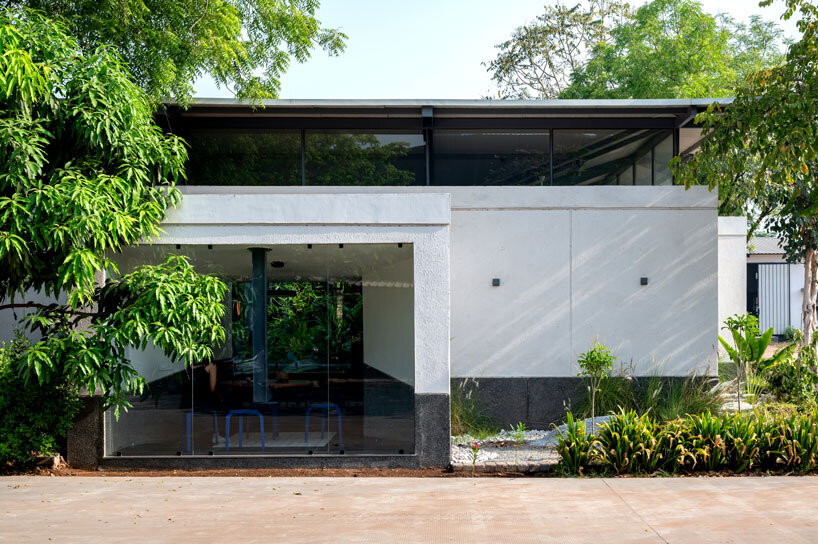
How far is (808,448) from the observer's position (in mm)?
8227

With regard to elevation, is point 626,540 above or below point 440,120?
below

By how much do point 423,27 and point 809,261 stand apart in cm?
1219

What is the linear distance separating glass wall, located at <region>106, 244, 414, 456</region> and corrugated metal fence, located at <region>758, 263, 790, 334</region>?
22.4 meters

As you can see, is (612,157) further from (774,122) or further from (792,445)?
(792,445)

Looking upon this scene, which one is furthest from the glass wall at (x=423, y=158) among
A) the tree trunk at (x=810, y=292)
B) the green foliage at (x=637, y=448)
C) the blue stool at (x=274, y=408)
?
the tree trunk at (x=810, y=292)

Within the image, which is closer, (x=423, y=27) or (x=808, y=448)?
(x=808, y=448)

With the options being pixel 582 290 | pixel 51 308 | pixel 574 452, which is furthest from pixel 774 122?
pixel 51 308

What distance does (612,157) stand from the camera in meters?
11.9

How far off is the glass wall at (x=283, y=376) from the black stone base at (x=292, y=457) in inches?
3.5

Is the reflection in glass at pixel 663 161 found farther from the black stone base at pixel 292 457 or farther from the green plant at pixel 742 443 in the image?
the black stone base at pixel 292 457

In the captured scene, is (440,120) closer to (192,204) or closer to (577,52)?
(192,204)

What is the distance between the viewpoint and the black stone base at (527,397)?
11102 mm

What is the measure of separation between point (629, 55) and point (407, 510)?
2292 centimetres

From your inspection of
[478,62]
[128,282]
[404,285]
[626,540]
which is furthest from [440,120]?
[478,62]
